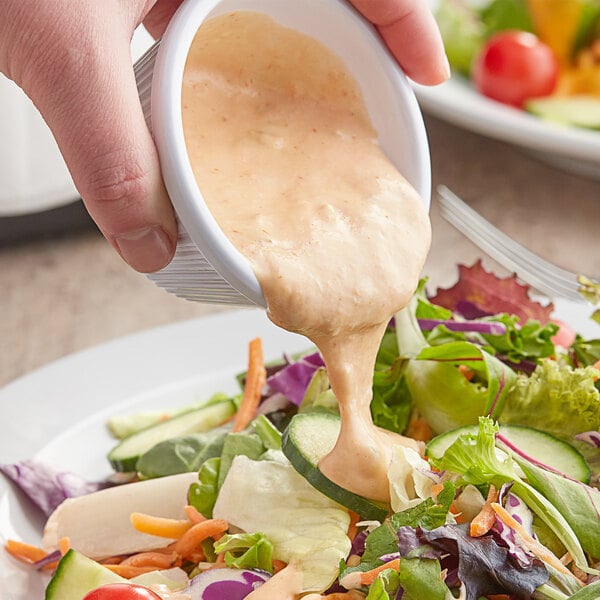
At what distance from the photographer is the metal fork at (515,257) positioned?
3467mm

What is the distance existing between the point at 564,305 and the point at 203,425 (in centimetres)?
137

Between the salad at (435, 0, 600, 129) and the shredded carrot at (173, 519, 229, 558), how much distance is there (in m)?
3.18

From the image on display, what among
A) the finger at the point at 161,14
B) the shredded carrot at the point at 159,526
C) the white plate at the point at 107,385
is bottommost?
the white plate at the point at 107,385

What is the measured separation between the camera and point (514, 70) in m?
5.38

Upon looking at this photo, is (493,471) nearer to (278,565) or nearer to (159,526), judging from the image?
(278,565)

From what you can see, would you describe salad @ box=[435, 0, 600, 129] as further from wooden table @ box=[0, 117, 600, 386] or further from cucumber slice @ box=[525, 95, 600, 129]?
wooden table @ box=[0, 117, 600, 386]

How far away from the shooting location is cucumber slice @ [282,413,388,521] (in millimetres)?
2580

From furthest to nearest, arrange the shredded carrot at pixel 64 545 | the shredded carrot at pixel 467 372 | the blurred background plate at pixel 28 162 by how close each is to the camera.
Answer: the blurred background plate at pixel 28 162, the shredded carrot at pixel 467 372, the shredded carrot at pixel 64 545

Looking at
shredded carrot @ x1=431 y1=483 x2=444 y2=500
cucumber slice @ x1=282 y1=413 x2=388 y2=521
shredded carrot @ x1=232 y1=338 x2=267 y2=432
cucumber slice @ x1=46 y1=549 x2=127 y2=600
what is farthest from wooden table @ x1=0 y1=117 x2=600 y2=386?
shredded carrot @ x1=431 y1=483 x2=444 y2=500

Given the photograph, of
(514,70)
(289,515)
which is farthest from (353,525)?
(514,70)

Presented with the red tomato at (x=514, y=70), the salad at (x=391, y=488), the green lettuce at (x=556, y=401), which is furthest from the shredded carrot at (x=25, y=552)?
the red tomato at (x=514, y=70)

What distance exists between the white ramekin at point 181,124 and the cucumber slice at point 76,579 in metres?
0.69

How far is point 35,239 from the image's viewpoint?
498 centimetres

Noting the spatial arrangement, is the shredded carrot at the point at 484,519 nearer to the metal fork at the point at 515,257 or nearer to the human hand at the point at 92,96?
the human hand at the point at 92,96
